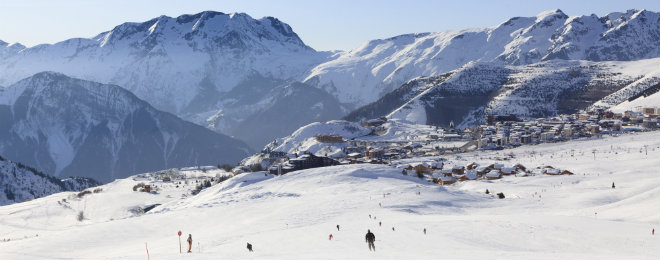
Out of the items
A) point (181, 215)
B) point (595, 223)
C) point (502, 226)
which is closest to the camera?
point (502, 226)

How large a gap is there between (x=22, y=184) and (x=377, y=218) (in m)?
147

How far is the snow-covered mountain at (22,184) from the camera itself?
16538 centimetres

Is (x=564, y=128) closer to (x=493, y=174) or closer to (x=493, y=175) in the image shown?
(x=493, y=174)

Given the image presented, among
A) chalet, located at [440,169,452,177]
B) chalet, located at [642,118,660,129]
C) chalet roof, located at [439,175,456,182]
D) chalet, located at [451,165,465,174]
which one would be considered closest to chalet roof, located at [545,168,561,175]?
chalet, located at [451,165,465,174]

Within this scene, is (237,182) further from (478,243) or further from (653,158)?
(653,158)

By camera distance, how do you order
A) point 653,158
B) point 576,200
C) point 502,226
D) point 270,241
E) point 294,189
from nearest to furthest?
point 270,241 < point 502,226 < point 576,200 < point 294,189 < point 653,158

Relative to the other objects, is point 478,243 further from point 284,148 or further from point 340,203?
point 284,148

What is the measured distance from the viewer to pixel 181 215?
222 feet

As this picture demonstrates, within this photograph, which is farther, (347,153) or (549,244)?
(347,153)

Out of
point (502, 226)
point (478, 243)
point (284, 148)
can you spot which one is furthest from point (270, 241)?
point (284, 148)

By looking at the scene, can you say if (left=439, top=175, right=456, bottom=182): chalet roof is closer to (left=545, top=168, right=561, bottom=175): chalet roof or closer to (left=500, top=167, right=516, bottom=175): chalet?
(left=500, top=167, right=516, bottom=175): chalet

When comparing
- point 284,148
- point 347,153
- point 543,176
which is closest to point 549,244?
point 543,176

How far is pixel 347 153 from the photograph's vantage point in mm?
161625

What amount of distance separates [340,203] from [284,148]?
122197mm
